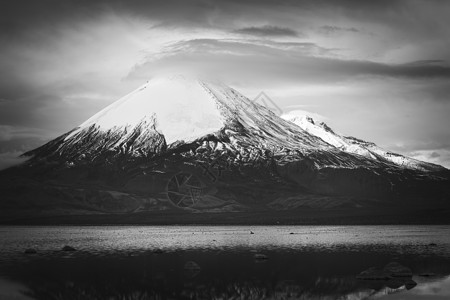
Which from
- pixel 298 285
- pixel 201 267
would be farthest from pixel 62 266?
pixel 298 285

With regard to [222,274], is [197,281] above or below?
below

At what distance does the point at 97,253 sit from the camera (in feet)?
335

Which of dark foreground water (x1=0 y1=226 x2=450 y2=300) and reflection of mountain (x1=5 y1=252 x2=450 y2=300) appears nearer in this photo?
reflection of mountain (x1=5 y1=252 x2=450 y2=300)

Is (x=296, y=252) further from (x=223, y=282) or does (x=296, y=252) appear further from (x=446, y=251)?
(x=223, y=282)

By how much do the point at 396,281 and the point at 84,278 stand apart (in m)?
32.0

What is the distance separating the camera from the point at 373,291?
195ft

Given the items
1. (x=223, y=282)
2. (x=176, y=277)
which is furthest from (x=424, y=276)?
(x=176, y=277)

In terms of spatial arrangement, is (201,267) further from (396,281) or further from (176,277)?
(396,281)

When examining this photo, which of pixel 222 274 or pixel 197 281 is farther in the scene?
pixel 222 274

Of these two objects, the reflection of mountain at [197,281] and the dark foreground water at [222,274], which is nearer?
the reflection of mountain at [197,281]

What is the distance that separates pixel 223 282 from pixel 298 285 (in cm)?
765

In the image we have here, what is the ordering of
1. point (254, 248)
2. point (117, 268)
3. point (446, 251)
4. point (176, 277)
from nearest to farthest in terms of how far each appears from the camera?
point (176, 277) < point (117, 268) < point (446, 251) < point (254, 248)

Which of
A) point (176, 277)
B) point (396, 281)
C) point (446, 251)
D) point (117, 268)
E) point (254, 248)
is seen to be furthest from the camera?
point (254, 248)

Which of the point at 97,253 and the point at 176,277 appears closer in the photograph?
the point at 176,277
